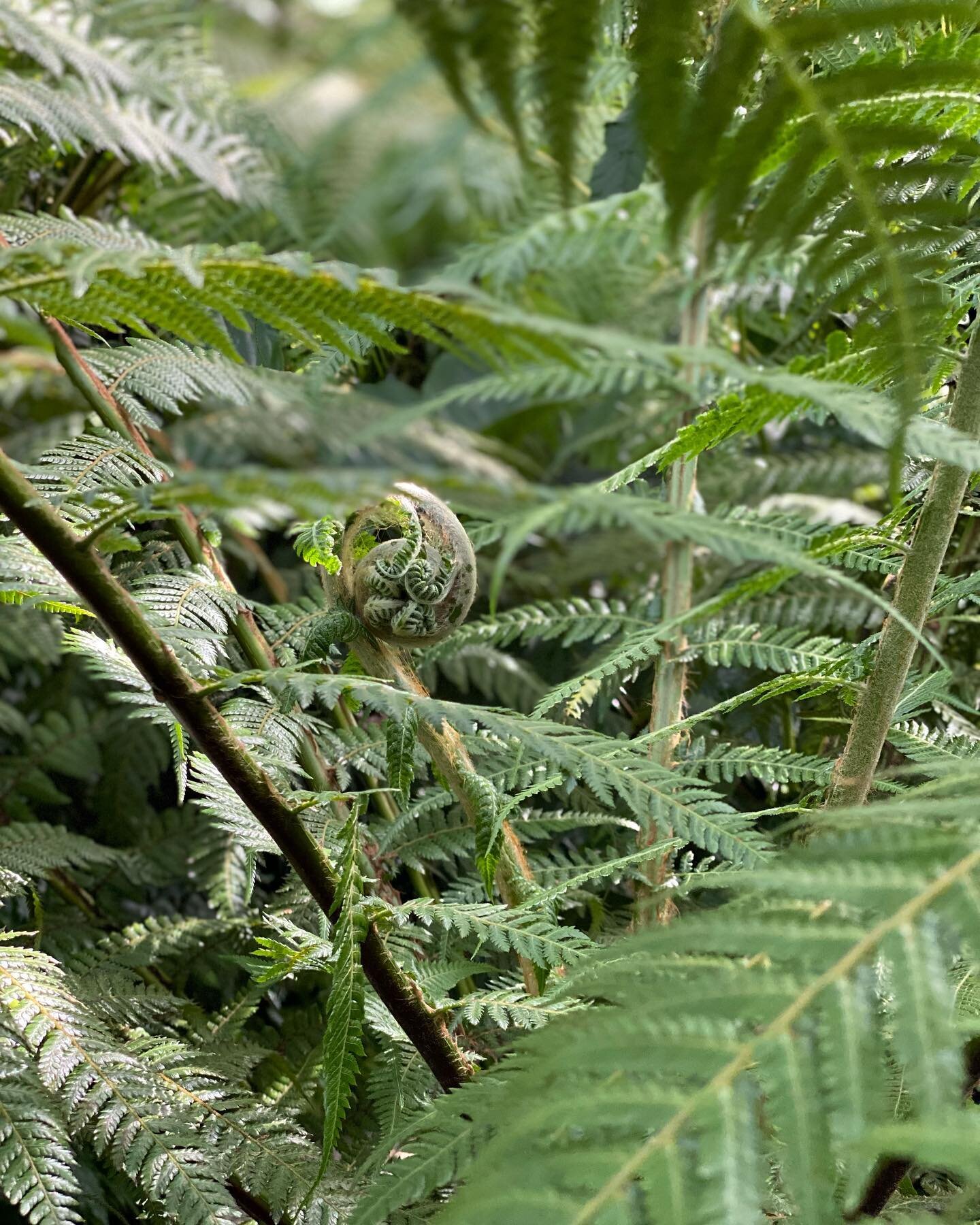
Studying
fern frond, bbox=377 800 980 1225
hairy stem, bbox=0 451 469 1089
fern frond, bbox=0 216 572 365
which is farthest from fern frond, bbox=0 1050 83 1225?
fern frond, bbox=0 216 572 365

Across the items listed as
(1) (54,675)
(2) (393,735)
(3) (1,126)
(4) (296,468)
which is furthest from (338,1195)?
(3) (1,126)

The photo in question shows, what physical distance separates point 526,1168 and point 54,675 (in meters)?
1.14

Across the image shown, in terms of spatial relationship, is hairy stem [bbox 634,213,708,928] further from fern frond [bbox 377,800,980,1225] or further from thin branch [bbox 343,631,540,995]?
fern frond [bbox 377,800,980,1225]

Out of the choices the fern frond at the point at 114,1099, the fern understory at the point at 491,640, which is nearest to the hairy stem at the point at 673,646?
the fern understory at the point at 491,640

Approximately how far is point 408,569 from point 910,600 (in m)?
0.26

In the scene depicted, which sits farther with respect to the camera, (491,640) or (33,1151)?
(491,640)

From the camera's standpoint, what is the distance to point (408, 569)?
0.61m

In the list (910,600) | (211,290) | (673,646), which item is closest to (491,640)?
(673,646)

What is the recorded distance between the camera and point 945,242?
56cm

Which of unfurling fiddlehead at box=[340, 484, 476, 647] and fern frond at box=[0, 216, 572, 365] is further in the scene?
unfurling fiddlehead at box=[340, 484, 476, 647]

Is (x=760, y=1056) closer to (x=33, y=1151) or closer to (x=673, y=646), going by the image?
(x=33, y=1151)

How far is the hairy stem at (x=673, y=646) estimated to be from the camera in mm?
718

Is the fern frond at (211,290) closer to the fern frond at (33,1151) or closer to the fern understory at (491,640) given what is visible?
the fern understory at (491,640)

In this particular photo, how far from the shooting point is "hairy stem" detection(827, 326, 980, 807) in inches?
20.8
